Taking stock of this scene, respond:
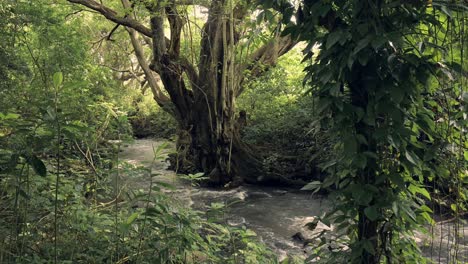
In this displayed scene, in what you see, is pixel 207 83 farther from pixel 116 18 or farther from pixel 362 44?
pixel 362 44

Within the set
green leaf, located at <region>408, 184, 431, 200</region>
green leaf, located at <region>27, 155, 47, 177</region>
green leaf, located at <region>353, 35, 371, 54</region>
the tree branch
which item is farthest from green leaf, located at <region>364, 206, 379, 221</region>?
the tree branch

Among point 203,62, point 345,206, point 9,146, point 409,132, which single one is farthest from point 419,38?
point 203,62

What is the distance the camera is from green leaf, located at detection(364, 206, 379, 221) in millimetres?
1987

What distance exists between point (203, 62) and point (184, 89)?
2.89ft

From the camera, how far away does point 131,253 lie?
101 inches

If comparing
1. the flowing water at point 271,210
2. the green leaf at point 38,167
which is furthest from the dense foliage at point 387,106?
the flowing water at point 271,210

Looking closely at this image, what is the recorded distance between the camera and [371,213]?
2.00 meters

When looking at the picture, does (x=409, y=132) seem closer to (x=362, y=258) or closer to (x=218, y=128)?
(x=362, y=258)

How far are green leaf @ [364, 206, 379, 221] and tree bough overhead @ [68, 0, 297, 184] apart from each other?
8400mm

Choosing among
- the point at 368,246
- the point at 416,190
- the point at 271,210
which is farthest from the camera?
the point at 271,210

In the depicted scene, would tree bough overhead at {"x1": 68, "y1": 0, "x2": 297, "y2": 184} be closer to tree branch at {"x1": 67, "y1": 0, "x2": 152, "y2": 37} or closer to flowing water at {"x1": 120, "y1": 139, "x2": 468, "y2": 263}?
tree branch at {"x1": 67, "y1": 0, "x2": 152, "y2": 37}

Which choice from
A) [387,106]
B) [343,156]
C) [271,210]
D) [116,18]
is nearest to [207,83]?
[116,18]

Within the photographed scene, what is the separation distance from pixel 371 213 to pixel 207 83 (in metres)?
9.22

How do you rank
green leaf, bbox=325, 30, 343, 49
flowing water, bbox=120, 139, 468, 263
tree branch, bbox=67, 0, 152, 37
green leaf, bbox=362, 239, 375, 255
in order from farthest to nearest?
tree branch, bbox=67, 0, 152, 37 → flowing water, bbox=120, 139, 468, 263 → green leaf, bbox=362, 239, 375, 255 → green leaf, bbox=325, 30, 343, 49
